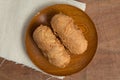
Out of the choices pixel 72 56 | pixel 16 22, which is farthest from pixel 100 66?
pixel 16 22

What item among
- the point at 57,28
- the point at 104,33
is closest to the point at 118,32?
the point at 104,33

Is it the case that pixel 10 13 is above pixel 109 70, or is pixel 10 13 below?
above

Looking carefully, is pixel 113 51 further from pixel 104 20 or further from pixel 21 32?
pixel 21 32

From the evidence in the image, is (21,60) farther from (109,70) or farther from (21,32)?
(109,70)

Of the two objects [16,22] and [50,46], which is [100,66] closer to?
[50,46]

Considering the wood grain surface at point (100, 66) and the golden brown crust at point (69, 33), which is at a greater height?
the golden brown crust at point (69, 33)
